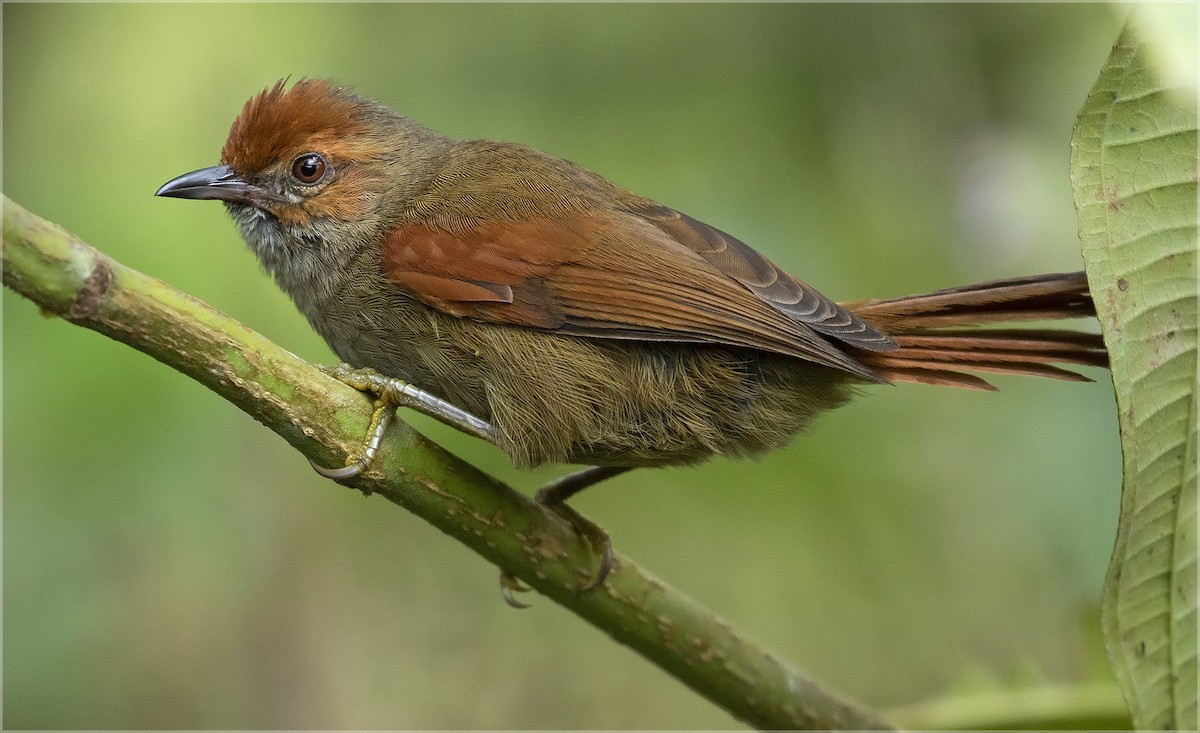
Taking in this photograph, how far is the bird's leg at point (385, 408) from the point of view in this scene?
7.91 ft

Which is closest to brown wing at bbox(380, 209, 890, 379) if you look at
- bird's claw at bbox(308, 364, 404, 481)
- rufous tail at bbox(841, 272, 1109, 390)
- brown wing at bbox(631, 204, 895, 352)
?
brown wing at bbox(631, 204, 895, 352)

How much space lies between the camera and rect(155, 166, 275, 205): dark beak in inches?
127

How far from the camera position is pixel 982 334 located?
9.69 feet

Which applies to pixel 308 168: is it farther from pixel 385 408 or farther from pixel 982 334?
pixel 982 334

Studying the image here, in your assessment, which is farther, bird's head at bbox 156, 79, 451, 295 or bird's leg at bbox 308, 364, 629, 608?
bird's head at bbox 156, 79, 451, 295

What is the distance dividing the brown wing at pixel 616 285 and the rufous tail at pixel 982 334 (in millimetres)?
148

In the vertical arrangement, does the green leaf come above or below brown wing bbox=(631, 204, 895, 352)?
below

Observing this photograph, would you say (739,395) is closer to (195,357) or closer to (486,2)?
(195,357)

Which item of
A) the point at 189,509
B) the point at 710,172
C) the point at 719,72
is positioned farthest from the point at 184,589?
the point at 719,72

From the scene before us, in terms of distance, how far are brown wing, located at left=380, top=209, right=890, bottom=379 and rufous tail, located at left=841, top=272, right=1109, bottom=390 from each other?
0.15m

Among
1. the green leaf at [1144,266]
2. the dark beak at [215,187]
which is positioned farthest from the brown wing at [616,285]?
the green leaf at [1144,266]

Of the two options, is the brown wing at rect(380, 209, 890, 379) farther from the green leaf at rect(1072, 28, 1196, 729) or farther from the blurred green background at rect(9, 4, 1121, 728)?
the green leaf at rect(1072, 28, 1196, 729)

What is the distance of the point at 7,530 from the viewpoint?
11.2 ft

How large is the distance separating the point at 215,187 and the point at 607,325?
132 cm
